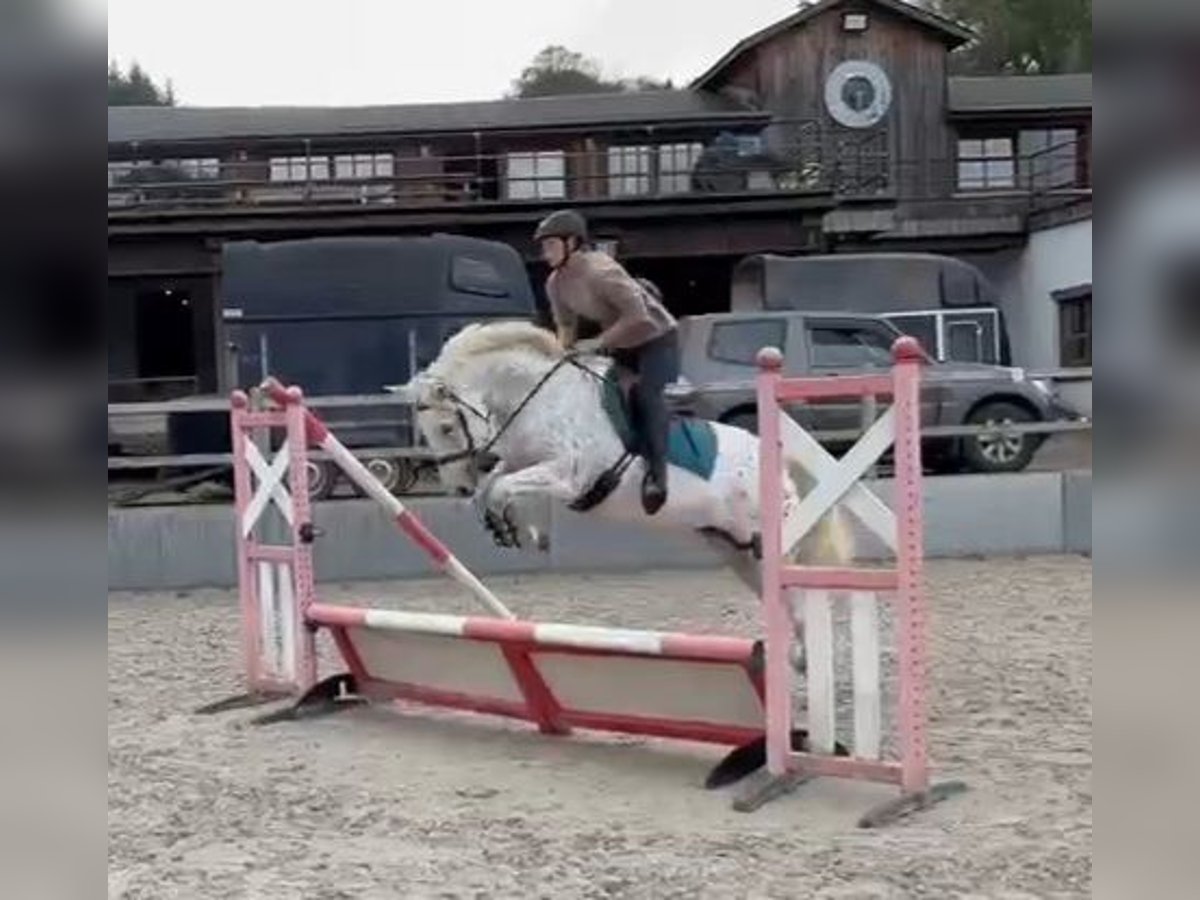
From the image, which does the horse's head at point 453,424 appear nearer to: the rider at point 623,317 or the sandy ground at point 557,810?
the rider at point 623,317

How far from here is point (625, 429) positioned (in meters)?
6.07

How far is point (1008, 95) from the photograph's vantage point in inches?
1052

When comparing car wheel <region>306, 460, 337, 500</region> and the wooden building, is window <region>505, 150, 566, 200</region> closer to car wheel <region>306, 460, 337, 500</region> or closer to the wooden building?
the wooden building

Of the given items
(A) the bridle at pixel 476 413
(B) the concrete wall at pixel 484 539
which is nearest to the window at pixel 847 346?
(B) the concrete wall at pixel 484 539

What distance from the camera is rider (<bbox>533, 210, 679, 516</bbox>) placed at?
5883 millimetres

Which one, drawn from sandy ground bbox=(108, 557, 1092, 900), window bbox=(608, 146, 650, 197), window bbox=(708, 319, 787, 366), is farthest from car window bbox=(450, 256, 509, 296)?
sandy ground bbox=(108, 557, 1092, 900)

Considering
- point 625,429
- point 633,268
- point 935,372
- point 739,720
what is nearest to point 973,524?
point 935,372

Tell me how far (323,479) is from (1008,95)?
1759 centimetres

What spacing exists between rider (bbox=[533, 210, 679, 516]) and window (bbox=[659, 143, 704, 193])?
1735cm

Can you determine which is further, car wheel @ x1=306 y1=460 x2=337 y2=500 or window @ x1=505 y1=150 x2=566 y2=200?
window @ x1=505 y1=150 x2=566 y2=200

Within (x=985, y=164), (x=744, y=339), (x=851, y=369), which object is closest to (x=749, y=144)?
(x=985, y=164)

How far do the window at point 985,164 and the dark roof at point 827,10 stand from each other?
1.70 m

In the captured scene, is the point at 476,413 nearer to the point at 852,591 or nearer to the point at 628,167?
the point at 852,591

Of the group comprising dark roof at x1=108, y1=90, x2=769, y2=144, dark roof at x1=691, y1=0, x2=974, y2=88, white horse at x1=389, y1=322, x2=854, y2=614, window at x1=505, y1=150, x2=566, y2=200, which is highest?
dark roof at x1=691, y1=0, x2=974, y2=88
